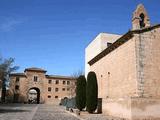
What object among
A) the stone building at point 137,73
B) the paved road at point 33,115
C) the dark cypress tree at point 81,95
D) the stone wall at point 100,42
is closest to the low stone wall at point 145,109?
the stone building at point 137,73

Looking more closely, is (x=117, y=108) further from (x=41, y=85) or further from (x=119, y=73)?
(x=41, y=85)

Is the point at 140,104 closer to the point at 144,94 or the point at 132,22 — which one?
the point at 144,94

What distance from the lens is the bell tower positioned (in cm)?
1977

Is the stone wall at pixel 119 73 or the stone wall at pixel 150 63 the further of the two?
the stone wall at pixel 119 73

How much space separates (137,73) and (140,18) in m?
5.20

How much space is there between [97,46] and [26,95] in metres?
37.0

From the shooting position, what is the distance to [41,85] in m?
73.9

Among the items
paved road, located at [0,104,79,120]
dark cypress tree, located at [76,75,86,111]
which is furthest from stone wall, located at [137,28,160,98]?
dark cypress tree, located at [76,75,86,111]

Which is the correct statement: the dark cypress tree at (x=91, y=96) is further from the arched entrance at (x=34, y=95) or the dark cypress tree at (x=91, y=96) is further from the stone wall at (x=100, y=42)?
the arched entrance at (x=34, y=95)

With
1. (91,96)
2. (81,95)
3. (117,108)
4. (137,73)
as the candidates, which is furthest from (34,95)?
(137,73)

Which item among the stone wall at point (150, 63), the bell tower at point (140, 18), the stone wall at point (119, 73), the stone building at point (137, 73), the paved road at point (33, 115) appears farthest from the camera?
the bell tower at point (140, 18)

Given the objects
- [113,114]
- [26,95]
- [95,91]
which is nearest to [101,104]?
[95,91]

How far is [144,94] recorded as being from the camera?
1773cm

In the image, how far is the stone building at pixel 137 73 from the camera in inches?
663
